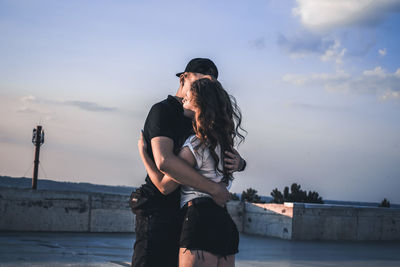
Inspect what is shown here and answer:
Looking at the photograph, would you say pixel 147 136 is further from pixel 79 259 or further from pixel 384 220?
pixel 384 220

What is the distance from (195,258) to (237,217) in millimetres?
10019

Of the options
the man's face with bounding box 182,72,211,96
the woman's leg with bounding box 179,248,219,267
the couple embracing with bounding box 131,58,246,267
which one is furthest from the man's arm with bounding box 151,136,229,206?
the man's face with bounding box 182,72,211,96

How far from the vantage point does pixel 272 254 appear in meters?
8.06

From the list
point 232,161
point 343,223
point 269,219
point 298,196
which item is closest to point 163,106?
point 232,161

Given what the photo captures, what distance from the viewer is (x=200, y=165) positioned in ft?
8.39

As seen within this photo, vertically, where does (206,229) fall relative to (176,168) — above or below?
below

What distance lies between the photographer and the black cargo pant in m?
2.54

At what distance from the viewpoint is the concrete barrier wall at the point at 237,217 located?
10141 millimetres

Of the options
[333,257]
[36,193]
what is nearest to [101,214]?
[36,193]

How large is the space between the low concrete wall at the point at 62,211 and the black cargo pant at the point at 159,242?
27.1 ft

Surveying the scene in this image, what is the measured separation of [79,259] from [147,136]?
438cm

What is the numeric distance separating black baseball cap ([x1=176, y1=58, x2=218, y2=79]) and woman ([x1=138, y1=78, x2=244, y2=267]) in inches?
9.9

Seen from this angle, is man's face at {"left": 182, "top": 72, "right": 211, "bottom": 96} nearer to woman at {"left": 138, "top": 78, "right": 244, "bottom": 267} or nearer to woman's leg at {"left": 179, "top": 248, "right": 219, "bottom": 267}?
woman at {"left": 138, "top": 78, "right": 244, "bottom": 267}

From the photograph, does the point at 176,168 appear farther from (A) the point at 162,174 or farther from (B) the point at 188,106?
(B) the point at 188,106
